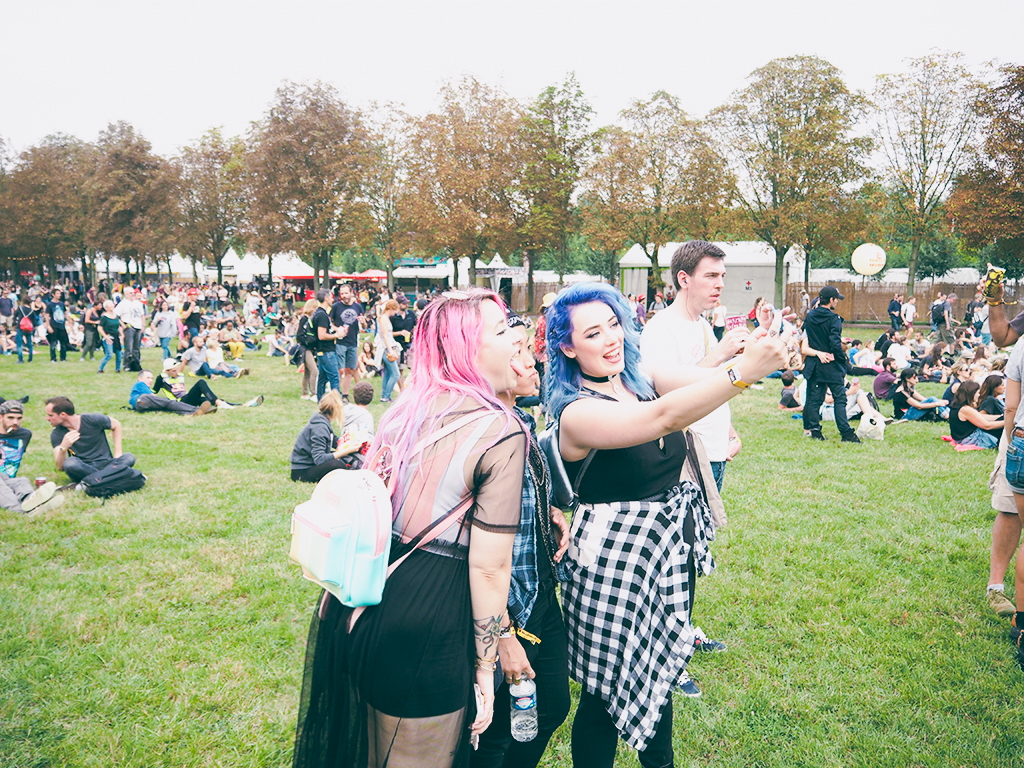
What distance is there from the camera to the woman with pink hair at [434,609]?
5.86ft

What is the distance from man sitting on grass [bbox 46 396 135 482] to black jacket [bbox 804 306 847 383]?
878cm

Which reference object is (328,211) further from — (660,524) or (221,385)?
(660,524)

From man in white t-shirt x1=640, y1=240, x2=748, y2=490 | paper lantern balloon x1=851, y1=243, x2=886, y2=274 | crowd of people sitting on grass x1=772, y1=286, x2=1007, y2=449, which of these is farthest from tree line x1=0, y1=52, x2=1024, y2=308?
man in white t-shirt x1=640, y1=240, x2=748, y2=490

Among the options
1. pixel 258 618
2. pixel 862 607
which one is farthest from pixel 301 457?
pixel 862 607

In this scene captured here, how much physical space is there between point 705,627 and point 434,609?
295 cm

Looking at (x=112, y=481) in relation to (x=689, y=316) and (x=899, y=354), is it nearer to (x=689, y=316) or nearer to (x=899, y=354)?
(x=689, y=316)

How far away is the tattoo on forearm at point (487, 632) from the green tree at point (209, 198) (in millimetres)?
44740

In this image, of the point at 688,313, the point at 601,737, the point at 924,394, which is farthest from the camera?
the point at 924,394

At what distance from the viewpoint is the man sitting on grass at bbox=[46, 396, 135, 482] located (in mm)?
6938

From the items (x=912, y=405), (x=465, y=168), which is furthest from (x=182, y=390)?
(x=465, y=168)

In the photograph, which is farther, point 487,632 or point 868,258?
point 868,258

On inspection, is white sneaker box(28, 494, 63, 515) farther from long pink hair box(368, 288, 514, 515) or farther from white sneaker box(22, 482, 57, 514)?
long pink hair box(368, 288, 514, 515)

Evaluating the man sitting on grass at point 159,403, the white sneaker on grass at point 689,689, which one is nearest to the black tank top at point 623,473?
the white sneaker on grass at point 689,689

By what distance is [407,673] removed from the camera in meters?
1.78
